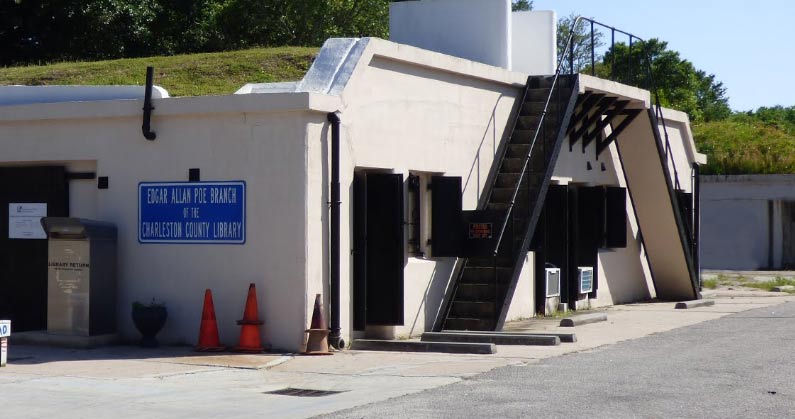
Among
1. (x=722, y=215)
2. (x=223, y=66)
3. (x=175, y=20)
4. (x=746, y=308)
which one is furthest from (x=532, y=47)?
(x=175, y=20)

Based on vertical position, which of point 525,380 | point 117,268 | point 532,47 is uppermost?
point 532,47

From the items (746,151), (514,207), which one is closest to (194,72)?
(514,207)

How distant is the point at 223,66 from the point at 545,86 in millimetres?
9583

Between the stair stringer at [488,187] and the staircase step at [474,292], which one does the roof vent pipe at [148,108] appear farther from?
the staircase step at [474,292]

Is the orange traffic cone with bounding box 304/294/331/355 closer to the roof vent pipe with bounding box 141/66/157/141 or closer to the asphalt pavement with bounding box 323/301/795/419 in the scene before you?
the asphalt pavement with bounding box 323/301/795/419

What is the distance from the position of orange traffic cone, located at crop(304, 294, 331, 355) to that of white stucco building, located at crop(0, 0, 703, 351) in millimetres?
151

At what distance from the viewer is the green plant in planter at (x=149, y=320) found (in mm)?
14516

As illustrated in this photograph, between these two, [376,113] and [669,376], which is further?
[376,113]

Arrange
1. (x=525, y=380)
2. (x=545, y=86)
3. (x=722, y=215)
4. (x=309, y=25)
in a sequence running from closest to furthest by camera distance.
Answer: (x=525, y=380)
(x=545, y=86)
(x=722, y=215)
(x=309, y=25)

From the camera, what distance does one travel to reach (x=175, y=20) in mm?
42219

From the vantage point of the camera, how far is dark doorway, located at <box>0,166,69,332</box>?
1596 cm

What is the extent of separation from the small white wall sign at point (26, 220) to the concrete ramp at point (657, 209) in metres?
11.2

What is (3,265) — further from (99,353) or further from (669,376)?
(669,376)

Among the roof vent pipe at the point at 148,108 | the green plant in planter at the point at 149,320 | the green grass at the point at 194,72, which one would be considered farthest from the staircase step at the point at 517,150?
the green grass at the point at 194,72
